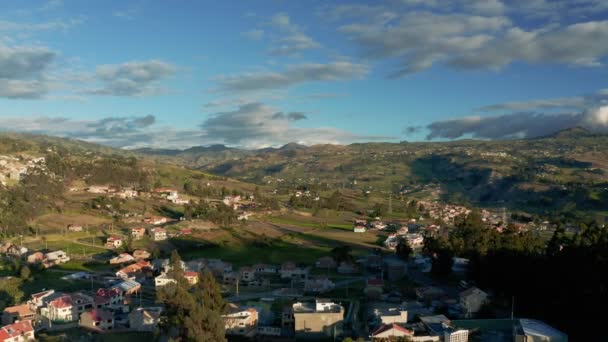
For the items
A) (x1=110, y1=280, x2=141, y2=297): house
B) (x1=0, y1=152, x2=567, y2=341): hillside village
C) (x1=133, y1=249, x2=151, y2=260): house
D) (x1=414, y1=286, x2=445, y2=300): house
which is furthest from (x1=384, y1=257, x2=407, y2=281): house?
(x1=133, y1=249, x2=151, y2=260): house

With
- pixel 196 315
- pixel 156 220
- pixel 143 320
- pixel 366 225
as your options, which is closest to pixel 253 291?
pixel 143 320

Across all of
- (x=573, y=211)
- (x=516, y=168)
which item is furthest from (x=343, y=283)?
(x=516, y=168)

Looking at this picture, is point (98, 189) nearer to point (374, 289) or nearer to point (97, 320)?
point (97, 320)

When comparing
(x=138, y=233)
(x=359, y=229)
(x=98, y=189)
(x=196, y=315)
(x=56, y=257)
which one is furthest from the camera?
(x=98, y=189)

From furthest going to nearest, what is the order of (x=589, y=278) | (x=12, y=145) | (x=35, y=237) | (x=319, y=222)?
(x=12, y=145)
(x=319, y=222)
(x=35, y=237)
(x=589, y=278)

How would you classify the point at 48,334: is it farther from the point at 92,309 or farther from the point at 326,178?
the point at 326,178

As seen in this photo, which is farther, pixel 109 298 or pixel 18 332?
pixel 109 298

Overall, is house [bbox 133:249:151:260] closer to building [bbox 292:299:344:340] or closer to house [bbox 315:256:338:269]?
house [bbox 315:256:338:269]

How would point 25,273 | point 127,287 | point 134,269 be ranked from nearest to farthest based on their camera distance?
point 127,287, point 25,273, point 134,269
